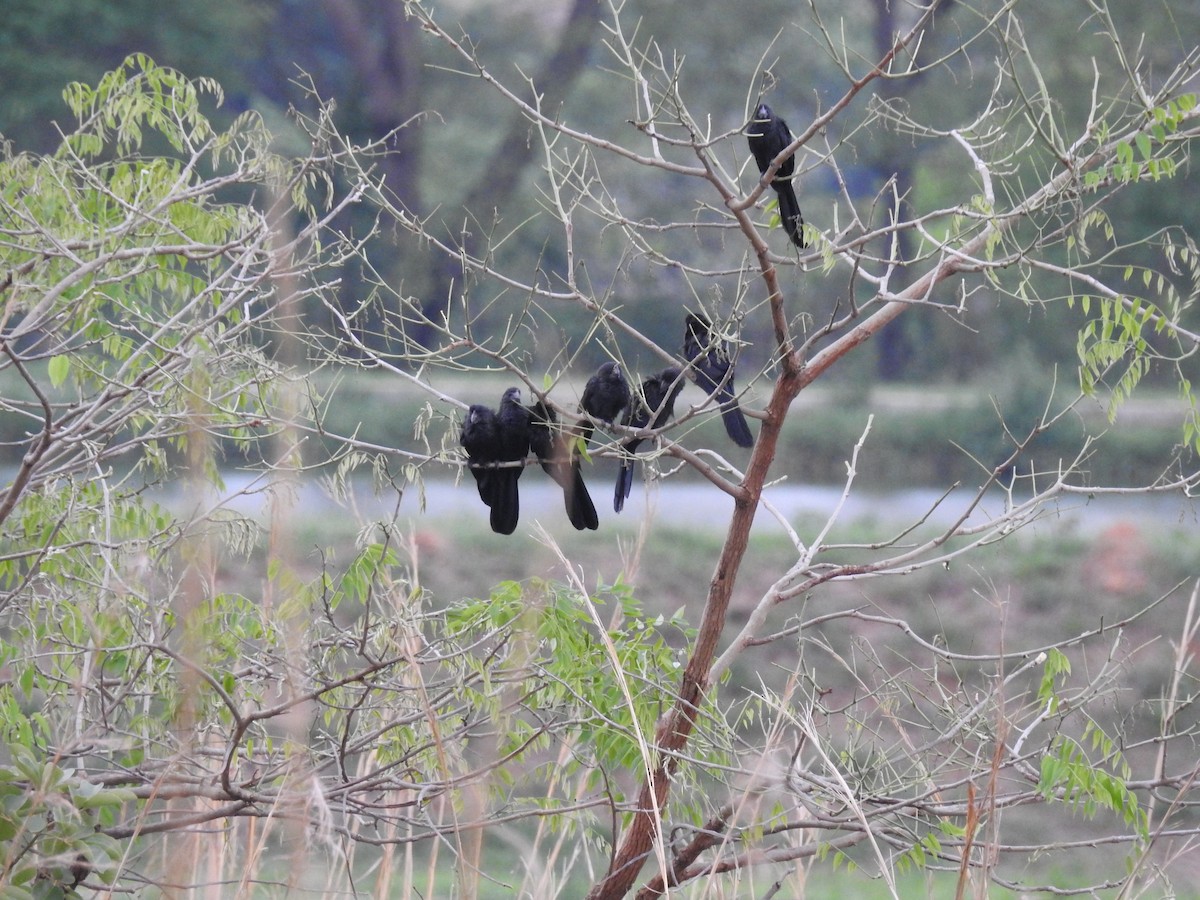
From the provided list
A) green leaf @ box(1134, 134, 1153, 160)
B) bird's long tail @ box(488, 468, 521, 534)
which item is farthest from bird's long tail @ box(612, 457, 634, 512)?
green leaf @ box(1134, 134, 1153, 160)

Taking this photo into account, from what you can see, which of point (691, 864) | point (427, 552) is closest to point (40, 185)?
point (691, 864)

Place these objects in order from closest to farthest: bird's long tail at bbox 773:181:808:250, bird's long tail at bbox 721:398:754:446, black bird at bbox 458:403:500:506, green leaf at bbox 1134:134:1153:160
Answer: green leaf at bbox 1134:134:1153:160, bird's long tail at bbox 773:181:808:250, black bird at bbox 458:403:500:506, bird's long tail at bbox 721:398:754:446

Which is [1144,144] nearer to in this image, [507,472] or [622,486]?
[622,486]

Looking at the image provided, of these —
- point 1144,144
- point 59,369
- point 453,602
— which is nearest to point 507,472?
point 453,602

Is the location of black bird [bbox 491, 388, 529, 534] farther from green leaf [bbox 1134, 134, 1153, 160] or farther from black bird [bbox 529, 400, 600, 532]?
green leaf [bbox 1134, 134, 1153, 160]

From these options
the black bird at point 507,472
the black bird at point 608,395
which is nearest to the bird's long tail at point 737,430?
the black bird at point 608,395

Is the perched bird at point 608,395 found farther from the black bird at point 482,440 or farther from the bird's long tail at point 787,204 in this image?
the bird's long tail at point 787,204

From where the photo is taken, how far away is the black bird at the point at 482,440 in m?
3.29

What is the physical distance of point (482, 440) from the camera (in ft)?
10.9

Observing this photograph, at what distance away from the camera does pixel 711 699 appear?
8.67ft

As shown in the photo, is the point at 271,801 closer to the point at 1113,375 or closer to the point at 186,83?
the point at 186,83

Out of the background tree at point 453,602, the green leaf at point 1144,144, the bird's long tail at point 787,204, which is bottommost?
the background tree at point 453,602

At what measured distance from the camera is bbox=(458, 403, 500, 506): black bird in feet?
10.8

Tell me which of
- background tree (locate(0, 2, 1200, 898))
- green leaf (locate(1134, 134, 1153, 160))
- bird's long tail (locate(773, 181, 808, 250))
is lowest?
background tree (locate(0, 2, 1200, 898))
